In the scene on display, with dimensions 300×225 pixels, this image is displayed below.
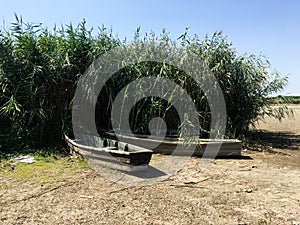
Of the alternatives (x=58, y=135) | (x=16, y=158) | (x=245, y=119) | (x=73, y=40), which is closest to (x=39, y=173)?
(x=16, y=158)

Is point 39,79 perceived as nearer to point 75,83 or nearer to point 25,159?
point 75,83

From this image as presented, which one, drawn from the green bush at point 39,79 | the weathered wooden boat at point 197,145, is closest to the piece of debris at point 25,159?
the green bush at point 39,79

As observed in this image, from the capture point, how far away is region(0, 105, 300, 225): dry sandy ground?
236 cm

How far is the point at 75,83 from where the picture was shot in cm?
524

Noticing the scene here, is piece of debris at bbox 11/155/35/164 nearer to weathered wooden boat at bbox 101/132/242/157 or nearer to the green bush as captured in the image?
the green bush

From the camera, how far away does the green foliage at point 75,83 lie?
4992 millimetres

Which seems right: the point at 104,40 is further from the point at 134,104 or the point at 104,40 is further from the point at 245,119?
the point at 245,119

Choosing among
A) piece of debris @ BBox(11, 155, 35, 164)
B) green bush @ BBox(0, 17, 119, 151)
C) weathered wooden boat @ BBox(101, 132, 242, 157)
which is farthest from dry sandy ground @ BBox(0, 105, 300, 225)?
green bush @ BBox(0, 17, 119, 151)

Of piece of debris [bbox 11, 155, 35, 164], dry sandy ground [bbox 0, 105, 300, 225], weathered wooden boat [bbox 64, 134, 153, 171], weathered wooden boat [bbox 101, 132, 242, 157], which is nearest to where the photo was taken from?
dry sandy ground [bbox 0, 105, 300, 225]

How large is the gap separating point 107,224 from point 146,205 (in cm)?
50

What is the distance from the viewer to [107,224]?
2.24m

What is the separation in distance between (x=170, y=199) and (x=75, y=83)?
3297mm

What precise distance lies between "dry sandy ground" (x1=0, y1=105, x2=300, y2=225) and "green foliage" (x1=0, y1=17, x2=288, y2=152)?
168 centimetres

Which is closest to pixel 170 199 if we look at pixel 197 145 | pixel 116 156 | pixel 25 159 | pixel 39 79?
pixel 116 156
